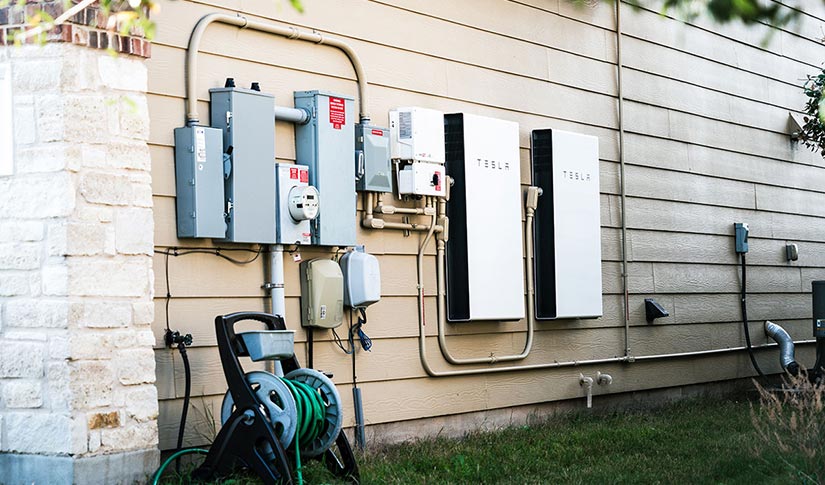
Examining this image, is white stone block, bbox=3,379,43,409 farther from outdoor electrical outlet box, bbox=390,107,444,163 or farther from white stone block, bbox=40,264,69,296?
outdoor electrical outlet box, bbox=390,107,444,163

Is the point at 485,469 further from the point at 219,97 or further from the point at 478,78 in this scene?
the point at 478,78

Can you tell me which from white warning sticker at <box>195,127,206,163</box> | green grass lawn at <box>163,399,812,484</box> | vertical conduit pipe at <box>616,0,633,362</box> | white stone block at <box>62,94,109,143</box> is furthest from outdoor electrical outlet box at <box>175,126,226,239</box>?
vertical conduit pipe at <box>616,0,633,362</box>

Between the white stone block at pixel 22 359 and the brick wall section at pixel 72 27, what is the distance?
1.16 meters

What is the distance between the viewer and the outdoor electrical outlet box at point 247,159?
505 cm

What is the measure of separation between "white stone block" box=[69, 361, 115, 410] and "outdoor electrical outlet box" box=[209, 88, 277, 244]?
100cm

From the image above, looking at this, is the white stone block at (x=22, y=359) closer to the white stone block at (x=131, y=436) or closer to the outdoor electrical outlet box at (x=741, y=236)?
the white stone block at (x=131, y=436)

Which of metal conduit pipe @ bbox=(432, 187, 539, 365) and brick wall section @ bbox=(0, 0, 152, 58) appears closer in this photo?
brick wall section @ bbox=(0, 0, 152, 58)

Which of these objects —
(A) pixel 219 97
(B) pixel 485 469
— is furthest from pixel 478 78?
(B) pixel 485 469

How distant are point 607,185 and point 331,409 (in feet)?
12.3

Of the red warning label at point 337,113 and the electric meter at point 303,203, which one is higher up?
the red warning label at point 337,113

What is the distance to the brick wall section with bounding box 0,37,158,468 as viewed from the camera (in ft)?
13.8

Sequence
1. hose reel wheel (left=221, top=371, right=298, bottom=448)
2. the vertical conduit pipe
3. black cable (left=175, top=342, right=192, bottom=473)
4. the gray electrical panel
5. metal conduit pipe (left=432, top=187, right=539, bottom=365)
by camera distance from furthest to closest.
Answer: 1. the vertical conduit pipe
2. metal conduit pipe (left=432, top=187, right=539, bottom=365)
3. the gray electrical panel
4. black cable (left=175, top=342, right=192, bottom=473)
5. hose reel wheel (left=221, top=371, right=298, bottom=448)

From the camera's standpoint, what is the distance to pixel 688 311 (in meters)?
8.42

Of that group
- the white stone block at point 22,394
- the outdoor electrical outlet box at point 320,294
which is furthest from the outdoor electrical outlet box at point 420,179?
the white stone block at point 22,394
